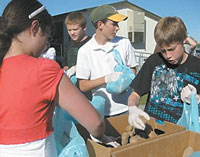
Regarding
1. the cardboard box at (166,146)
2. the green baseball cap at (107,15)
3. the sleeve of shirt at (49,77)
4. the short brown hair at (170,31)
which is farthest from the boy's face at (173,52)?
the sleeve of shirt at (49,77)

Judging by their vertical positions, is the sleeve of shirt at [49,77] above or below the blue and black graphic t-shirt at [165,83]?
above

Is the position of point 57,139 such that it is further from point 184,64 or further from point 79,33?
point 79,33

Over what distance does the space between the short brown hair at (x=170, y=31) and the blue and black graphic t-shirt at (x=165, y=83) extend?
0.55 feet

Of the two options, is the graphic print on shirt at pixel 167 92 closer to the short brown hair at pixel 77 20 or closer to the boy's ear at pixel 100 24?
the boy's ear at pixel 100 24

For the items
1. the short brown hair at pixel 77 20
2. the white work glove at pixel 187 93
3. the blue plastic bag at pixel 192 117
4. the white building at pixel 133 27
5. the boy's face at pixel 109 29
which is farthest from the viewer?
the white building at pixel 133 27

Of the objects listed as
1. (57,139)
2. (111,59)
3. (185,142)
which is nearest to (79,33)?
(111,59)

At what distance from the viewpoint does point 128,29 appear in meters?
11.6

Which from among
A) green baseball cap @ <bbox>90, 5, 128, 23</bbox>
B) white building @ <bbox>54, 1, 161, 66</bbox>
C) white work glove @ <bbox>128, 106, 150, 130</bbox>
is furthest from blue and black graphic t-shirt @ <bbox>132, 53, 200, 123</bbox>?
white building @ <bbox>54, 1, 161, 66</bbox>

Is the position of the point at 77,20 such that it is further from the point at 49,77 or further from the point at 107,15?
the point at 49,77

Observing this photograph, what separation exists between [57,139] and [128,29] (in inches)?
419

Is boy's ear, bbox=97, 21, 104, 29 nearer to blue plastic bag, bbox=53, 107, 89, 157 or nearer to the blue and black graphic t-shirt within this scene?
the blue and black graphic t-shirt

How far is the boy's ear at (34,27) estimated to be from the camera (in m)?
1.01

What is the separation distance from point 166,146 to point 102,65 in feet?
3.22

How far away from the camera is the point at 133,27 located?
37.5 ft
